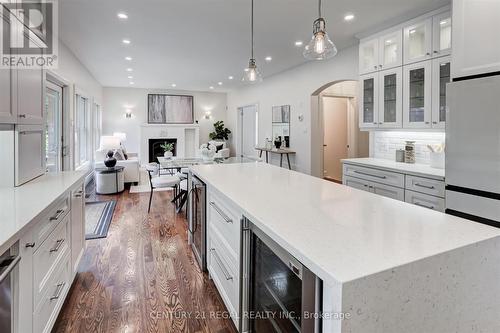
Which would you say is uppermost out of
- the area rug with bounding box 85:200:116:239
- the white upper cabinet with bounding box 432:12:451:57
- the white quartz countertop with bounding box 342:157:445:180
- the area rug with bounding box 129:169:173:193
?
the white upper cabinet with bounding box 432:12:451:57

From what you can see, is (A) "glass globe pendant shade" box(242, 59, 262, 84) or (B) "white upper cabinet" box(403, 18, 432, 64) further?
(B) "white upper cabinet" box(403, 18, 432, 64)

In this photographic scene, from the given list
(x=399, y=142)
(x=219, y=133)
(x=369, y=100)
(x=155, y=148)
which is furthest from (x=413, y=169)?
(x=155, y=148)

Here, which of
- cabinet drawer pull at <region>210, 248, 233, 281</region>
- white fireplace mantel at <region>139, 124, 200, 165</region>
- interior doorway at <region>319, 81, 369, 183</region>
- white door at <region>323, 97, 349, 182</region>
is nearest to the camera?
cabinet drawer pull at <region>210, 248, 233, 281</region>

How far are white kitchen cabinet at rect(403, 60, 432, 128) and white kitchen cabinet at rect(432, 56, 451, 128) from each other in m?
0.05

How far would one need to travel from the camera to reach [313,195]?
1902mm

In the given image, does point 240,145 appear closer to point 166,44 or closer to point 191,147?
point 191,147

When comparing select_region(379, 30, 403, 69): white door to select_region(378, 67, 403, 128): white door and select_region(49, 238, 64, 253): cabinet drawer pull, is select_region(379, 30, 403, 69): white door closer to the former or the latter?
select_region(378, 67, 403, 128): white door

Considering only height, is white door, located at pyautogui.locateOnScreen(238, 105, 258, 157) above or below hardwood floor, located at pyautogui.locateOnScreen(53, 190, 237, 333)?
above

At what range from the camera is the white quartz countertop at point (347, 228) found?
38.2 inches

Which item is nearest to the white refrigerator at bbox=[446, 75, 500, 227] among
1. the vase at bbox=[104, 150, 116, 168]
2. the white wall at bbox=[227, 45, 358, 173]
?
the white wall at bbox=[227, 45, 358, 173]

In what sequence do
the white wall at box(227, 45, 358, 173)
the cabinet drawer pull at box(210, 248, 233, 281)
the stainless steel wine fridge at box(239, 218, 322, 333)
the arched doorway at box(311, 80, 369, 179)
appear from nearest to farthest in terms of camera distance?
1. the stainless steel wine fridge at box(239, 218, 322, 333)
2. the cabinet drawer pull at box(210, 248, 233, 281)
3. the white wall at box(227, 45, 358, 173)
4. the arched doorway at box(311, 80, 369, 179)

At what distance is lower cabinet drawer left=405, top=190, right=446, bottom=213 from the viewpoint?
294 cm

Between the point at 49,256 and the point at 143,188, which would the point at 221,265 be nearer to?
the point at 49,256

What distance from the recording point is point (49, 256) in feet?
5.96
